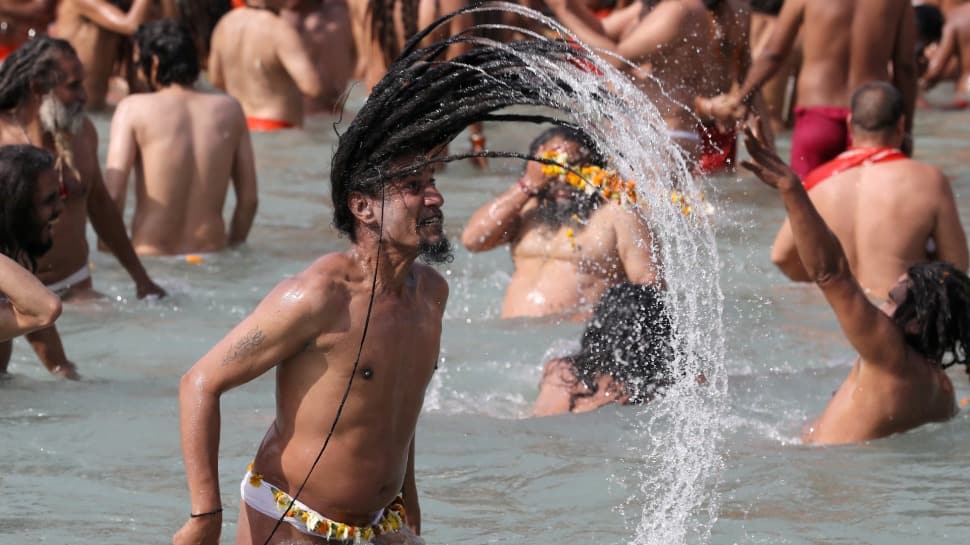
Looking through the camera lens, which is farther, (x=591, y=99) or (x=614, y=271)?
(x=614, y=271)

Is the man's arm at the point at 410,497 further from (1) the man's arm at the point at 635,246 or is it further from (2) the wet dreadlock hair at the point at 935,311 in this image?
(1) the man's arm at the point at 635,246

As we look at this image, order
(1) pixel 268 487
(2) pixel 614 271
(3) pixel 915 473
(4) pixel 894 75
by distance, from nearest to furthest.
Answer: (1) pixel 268 487, (3) pixel 915 473, (2) pixel 614 271, (4) pixel 894 75

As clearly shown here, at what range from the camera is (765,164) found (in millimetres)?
4547

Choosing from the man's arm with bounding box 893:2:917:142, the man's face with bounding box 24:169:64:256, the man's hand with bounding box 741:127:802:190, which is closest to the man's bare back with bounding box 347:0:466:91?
the man's arm with bounding box 893:2:917:142

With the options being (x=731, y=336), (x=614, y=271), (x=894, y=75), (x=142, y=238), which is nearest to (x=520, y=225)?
(x=614, y=271)

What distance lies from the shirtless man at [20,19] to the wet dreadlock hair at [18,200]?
26.9ft

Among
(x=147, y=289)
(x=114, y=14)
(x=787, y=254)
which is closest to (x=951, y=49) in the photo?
(x=114, y=14)

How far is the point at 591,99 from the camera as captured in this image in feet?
11.8

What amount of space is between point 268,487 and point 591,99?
3.69ft

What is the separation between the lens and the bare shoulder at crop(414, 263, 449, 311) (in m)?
3.60

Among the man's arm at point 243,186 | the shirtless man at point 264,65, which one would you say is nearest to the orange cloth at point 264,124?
the shirtless man at point 264,65

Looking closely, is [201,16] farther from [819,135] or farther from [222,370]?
[222,370]

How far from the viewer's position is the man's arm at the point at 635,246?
21.0ft

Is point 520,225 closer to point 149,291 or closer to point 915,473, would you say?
point 149,291
